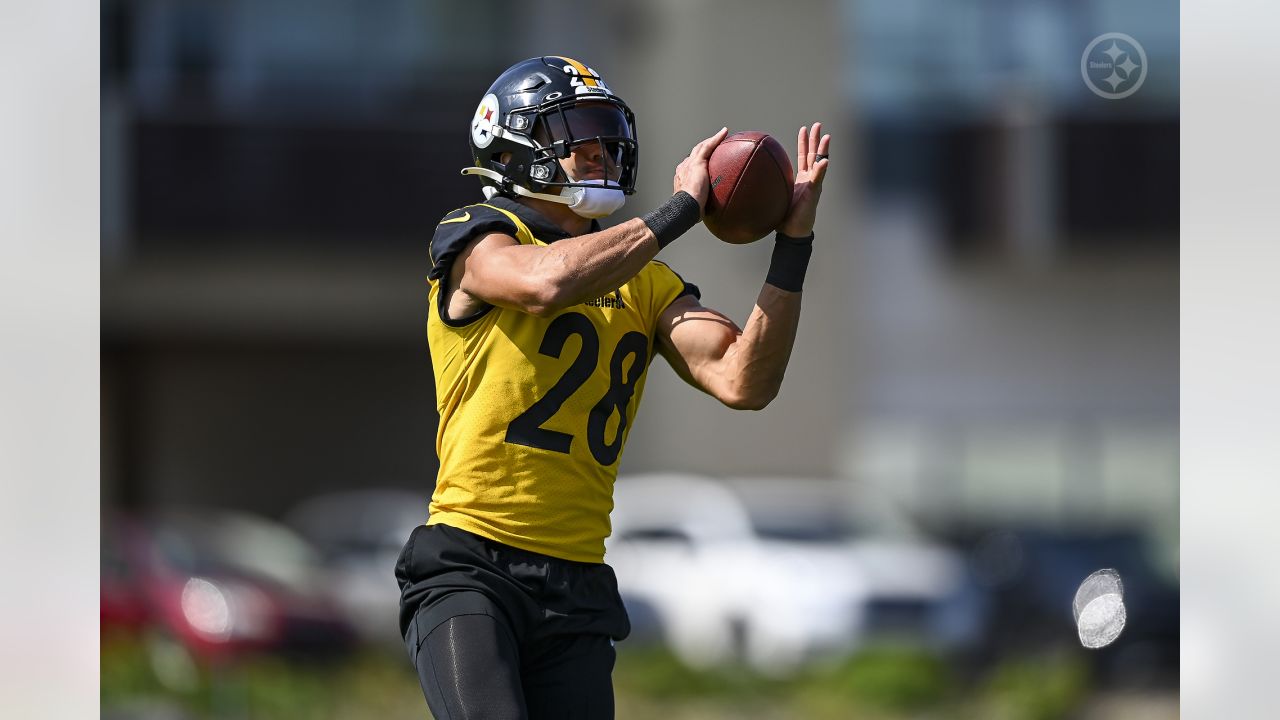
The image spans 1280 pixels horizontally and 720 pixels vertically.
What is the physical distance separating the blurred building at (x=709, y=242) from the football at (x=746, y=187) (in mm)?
11876

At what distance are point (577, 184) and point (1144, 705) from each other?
7533mm

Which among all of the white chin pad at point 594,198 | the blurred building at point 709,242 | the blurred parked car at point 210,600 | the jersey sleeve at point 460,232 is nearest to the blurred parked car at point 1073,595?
the blurred building at point 709,242

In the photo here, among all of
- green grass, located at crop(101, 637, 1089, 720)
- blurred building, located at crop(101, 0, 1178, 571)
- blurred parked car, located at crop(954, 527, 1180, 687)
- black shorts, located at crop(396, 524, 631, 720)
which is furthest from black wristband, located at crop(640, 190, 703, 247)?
blurred building, located at crop(101, 0, 1178, 571)

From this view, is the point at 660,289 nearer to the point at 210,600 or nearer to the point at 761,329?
the point at 761,329

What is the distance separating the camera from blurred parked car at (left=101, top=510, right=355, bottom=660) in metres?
11.5

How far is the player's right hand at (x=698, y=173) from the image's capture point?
160 inches

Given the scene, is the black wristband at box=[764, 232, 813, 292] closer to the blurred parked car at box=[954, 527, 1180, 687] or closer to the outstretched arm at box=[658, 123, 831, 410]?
the outstretched arm at box=[658, 123, 831, 410]

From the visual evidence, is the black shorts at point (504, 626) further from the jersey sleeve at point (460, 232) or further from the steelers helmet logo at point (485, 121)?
the steelers helmet logo at point (485, 121)

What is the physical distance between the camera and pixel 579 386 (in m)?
4.06
